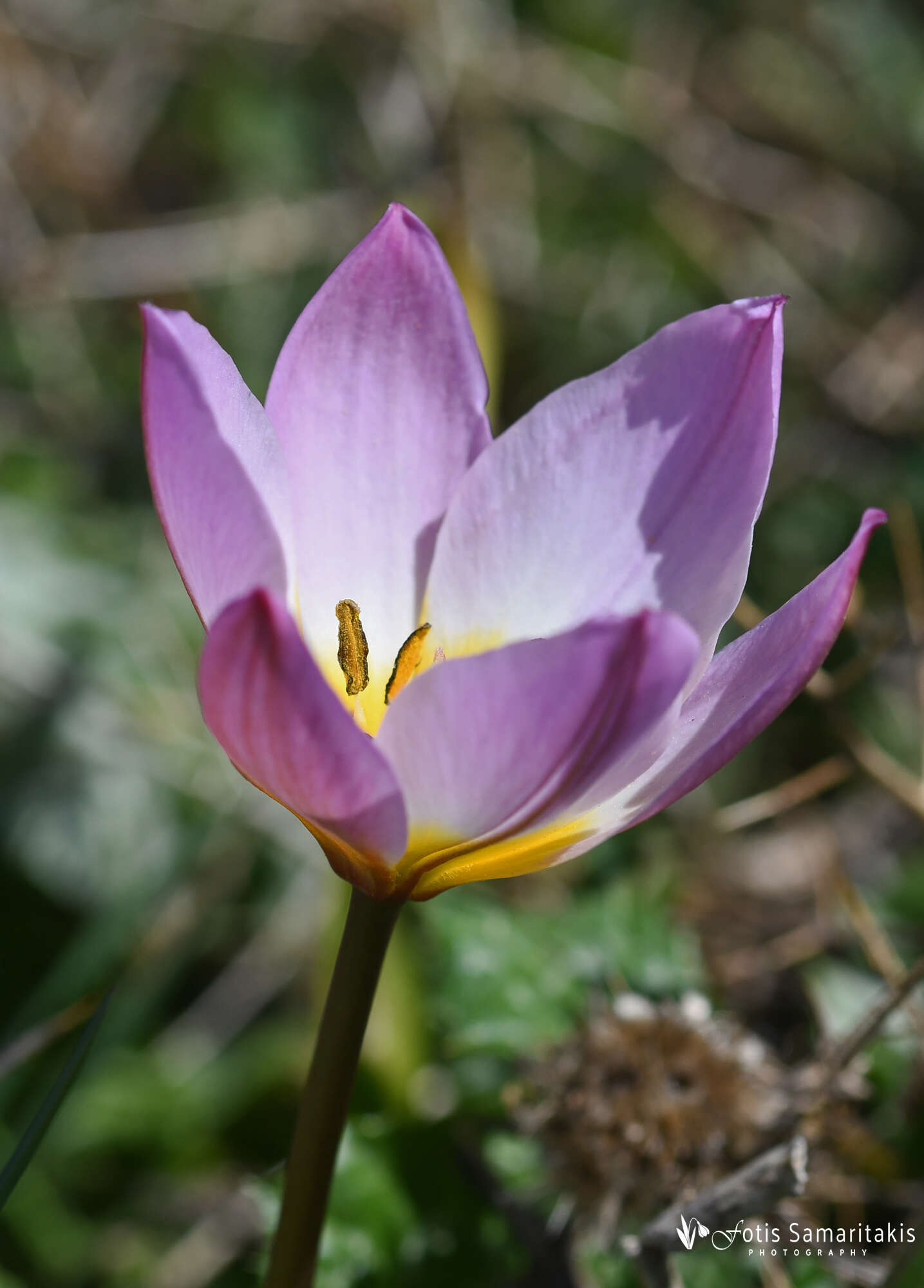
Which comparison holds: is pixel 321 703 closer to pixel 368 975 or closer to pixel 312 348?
pixel 368 975

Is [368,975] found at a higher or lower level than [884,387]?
higher

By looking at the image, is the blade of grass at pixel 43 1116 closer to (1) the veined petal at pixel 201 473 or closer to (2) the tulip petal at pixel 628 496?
(1) the veined petal at pixel 201 473

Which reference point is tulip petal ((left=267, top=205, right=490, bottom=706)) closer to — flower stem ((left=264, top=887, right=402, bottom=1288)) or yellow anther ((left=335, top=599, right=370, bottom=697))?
yellow anther ((left=335, top=599, right=370, bottom=697))

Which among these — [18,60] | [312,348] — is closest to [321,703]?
[312,348]

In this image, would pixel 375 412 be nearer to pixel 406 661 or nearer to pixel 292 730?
pixel 406 661

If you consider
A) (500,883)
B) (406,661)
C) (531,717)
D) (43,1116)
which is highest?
(531,717)

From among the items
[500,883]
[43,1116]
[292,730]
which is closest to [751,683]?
[292,730]

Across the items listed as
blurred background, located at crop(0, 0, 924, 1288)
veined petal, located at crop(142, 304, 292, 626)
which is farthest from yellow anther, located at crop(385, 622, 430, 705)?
blurred background, located at crop(0, 0, 924, 1288)
